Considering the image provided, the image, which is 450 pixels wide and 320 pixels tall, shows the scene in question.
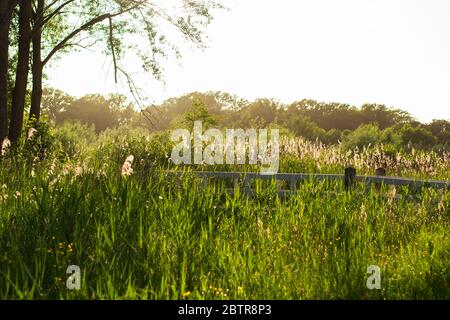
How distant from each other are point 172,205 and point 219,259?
193 cm

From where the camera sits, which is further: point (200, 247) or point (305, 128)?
point (305, 128)

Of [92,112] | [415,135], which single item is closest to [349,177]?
[415,135]

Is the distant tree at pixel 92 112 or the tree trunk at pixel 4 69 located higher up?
the distant tree at pixel 92 112

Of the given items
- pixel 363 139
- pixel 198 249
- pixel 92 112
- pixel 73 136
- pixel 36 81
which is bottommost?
pixel 198 249

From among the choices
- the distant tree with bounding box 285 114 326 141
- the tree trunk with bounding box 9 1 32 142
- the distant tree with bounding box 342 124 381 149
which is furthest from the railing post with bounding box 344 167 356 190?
Answer: the distant tree with bounding box 285 114 326 141

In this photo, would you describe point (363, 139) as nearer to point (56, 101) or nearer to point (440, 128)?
point (440, 128)

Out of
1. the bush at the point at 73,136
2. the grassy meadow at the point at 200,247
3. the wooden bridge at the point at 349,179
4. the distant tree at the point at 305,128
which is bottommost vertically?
the grassy meadow at the point at 200,247

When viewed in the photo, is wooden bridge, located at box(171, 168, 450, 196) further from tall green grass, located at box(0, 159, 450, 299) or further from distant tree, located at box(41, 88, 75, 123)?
distant tree, located at box(41, 88, 75, 123)

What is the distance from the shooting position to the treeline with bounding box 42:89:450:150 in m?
42.2

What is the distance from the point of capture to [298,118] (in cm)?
6291

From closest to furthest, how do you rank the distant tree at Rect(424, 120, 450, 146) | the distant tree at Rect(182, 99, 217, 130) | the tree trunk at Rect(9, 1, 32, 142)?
the tree trunk at Rect(9, 1, 32, 142) < the distant tree at Rect(182, 99, 217, 130) < the distant tree at Rect(424, 120, 450, 146)

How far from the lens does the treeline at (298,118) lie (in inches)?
1663

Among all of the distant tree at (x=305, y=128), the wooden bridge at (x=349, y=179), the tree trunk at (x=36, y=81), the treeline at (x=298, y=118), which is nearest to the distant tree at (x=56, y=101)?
the treeline at (x=298, y=118)

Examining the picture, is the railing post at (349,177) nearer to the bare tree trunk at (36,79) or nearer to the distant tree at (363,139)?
the bare tree trunk at (36,79)
